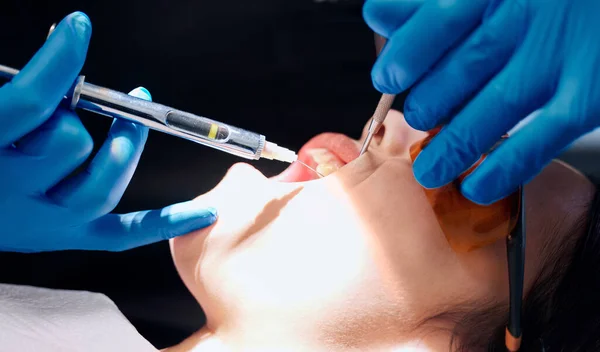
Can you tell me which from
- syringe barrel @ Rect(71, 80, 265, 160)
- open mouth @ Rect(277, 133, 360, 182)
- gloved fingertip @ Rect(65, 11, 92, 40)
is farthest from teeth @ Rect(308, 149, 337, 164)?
gloved fingertip @ Rect(65, 11, 92, 40)

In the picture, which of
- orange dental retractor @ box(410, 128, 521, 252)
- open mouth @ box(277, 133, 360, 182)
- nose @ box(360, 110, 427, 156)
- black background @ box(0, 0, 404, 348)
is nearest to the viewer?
orange dental retractor @ box(410, 128, 521, 252)

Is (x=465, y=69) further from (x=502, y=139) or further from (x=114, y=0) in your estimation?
(x=114, y=0)

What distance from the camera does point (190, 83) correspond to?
4.00ft

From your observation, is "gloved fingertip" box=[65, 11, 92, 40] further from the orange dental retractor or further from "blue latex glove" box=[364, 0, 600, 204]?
the orange dental retractor

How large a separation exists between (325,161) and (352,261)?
275mm

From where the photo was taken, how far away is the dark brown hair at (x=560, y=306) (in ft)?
2.71

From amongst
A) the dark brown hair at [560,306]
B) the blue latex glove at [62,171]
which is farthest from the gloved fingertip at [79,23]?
the dark brown hair at [560,306]

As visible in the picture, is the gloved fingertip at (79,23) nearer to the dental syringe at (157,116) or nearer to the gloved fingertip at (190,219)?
the dental syringe at (157,116)

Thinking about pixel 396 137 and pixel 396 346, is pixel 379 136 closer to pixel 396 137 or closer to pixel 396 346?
pixel 396 137

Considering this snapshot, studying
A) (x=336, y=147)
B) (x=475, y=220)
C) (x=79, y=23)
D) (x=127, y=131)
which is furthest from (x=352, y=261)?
(x=79, y=23)

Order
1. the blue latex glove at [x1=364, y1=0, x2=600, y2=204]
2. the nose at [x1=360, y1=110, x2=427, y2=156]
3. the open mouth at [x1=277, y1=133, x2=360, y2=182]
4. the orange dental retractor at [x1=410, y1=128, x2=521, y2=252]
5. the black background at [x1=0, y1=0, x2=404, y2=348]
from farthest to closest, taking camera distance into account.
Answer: the black background at [x1=0, y1=0, x2=404, y2=348] → the open mouth at [x1=277, y1=133, x2=360, y2=182] → the nose at [x1=360, y1=110, x2=427, y2=156] → the orange dental retractor at [x1=410, y1=128, x2=521, y2=252] → the blue latex glove at [x1=364, y1=0, x2=600, y2=204]

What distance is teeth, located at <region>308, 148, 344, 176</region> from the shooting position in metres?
0.99

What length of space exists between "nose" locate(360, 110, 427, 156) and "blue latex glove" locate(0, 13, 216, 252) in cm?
33

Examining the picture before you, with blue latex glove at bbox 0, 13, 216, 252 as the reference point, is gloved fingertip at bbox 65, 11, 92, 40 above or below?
above
